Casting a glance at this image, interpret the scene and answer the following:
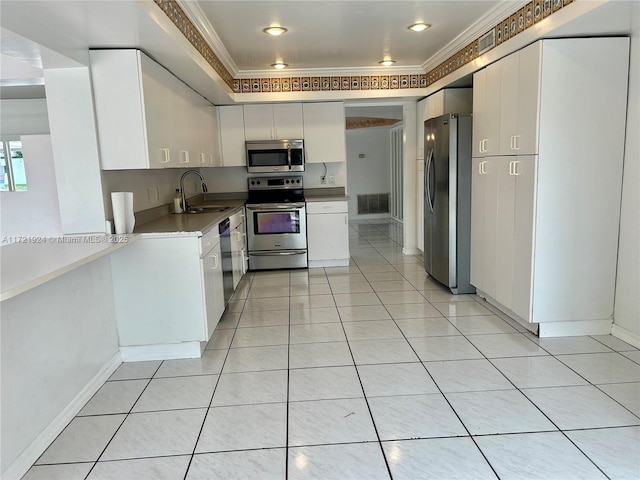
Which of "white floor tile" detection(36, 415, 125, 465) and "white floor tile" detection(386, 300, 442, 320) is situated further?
"white floor tile" detection(386, 300, 442, 320)

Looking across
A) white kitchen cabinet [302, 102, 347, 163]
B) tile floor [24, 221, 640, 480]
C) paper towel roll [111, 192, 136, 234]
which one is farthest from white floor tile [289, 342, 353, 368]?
white kitchen cabinet [302, 102, 347, 163]

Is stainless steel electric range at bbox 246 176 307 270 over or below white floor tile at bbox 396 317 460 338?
over

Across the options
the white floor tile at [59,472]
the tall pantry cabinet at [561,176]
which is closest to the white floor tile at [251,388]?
the white floor tile at [59,472]

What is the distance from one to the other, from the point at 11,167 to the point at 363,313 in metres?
3.57

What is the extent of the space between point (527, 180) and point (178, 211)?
3067 millimetres

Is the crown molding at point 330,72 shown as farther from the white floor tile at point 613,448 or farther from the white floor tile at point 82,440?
the white floor tile at point 613,448

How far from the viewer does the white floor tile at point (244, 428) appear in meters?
2.04

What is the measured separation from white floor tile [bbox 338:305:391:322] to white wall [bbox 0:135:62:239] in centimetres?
244

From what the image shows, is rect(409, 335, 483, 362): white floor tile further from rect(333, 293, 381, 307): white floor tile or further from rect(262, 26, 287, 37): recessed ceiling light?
rect(262, 26, 287, 37): recessed ceiling light

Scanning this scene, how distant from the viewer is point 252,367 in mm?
2830

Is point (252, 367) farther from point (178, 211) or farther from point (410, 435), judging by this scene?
point (178, 211)

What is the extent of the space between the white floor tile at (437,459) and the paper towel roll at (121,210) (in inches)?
78.6

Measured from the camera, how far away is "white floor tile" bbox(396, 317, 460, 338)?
3288 millimetres

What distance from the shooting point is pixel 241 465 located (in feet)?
6.23
